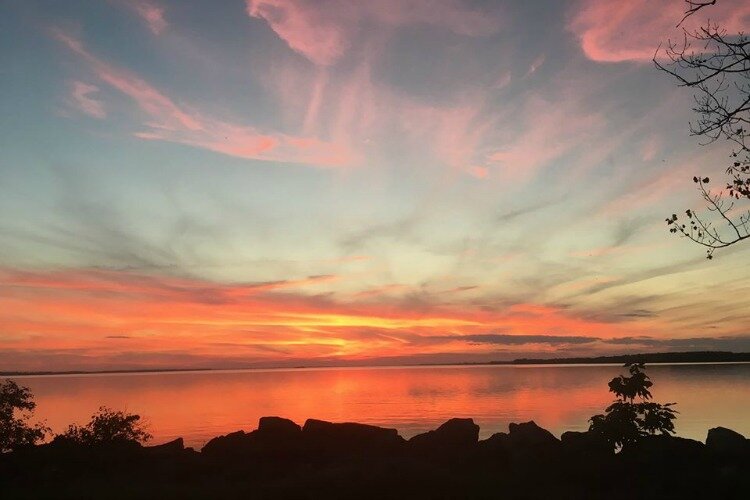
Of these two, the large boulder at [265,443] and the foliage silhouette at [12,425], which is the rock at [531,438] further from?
the foliage silhouette at [12,425]

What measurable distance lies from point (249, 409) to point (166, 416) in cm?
1298

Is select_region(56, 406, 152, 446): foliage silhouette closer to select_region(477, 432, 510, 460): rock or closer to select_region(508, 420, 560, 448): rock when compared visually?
select_region(477, 432, 510, 460): rock

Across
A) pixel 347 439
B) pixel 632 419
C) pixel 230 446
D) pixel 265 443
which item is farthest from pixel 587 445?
pixel 230 446

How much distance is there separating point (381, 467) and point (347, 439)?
7.46 meters

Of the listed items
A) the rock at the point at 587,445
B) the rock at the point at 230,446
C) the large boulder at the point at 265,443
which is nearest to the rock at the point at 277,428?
the large boulder at the point at 265,443

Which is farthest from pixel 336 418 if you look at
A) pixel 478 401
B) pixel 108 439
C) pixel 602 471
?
pixel 602 471

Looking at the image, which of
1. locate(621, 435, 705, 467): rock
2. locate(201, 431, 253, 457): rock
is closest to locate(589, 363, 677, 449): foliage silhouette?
locate(621, 435, 705, 467): rock

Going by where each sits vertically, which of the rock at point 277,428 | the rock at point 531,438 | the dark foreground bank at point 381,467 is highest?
the rock at point 277,428

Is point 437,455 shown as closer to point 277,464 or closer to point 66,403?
point 277,464

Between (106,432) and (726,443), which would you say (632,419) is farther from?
(106,432)

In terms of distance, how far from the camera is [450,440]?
2842 centimetres

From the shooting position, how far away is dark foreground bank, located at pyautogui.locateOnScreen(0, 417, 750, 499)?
1973 cm

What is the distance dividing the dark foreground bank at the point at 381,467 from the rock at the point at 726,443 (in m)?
0.04

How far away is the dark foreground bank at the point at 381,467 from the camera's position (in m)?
19.7
